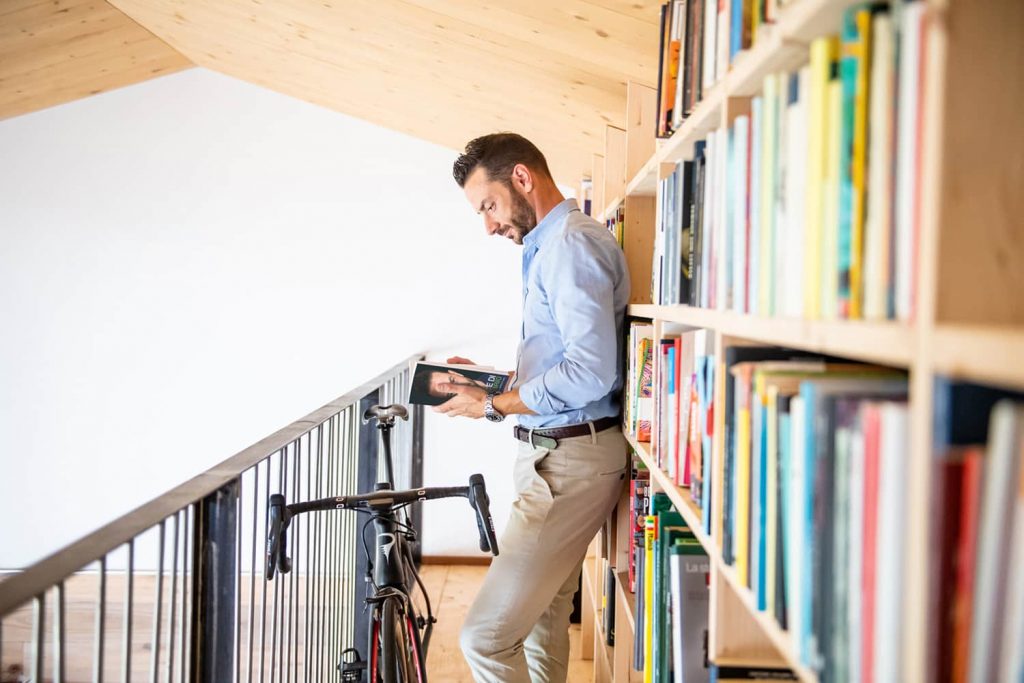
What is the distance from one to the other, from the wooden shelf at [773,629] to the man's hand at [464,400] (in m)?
1.07

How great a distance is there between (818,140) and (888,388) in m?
0.22

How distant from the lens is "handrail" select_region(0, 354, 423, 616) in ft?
2.48

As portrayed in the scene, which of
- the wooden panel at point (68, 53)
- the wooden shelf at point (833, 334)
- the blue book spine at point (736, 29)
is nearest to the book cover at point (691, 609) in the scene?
the wooden shelf at point (833, 334)

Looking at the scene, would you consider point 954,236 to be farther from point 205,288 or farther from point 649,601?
point 205,288

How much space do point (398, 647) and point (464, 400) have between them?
1.95 ft

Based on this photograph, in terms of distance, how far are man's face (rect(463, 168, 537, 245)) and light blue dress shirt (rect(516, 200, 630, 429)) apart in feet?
0.25

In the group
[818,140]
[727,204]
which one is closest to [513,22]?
[727,204]

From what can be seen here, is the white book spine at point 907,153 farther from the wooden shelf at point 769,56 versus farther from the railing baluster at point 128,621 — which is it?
the railing baluster at point 128,621

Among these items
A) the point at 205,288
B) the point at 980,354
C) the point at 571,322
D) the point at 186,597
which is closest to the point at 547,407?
the point at 571,322

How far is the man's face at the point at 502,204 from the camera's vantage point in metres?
2.12

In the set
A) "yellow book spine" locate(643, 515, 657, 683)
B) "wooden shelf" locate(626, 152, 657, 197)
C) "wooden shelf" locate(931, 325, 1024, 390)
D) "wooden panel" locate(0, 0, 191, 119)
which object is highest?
"wooden panel" locate(0, 0, 191, 119)

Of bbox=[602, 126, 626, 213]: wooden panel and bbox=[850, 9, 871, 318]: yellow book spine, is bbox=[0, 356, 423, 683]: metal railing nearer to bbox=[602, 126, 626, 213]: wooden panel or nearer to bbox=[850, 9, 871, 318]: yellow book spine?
bbox=[850, 9, 871, 318]: yellow book spine

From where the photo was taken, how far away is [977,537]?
19.7 inches

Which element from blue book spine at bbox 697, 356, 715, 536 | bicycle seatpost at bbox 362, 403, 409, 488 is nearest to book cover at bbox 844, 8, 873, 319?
blue book spine at bbox 697, 356, 715, 536
